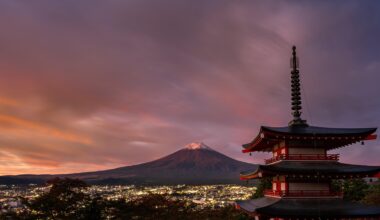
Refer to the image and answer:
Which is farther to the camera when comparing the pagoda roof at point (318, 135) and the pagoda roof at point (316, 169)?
the pagoda roof at point (318, 135)

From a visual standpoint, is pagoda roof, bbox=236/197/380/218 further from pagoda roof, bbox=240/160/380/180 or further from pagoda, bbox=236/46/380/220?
pagoda roof, bbox=240/160/380/180

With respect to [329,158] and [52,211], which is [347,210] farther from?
[52,211]

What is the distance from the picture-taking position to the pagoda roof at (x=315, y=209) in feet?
67.2

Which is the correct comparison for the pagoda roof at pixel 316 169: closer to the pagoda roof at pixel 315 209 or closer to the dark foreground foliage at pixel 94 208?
the pagoda roof at pixel 315 209

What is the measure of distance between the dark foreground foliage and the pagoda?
27896 millimetres

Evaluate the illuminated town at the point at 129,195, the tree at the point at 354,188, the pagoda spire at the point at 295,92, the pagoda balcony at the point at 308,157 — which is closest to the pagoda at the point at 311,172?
the pagoda balcony at the point at 308,157

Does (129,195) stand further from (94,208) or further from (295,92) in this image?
(295,92)

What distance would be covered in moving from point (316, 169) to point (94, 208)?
32.0 metres

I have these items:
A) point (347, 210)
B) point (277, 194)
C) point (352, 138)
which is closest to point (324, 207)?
point (347, 210)

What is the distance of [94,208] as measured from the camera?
46.5m

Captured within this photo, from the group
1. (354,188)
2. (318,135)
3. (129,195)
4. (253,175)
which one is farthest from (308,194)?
(129,195)

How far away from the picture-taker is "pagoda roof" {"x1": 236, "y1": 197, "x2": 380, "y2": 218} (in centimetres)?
2048

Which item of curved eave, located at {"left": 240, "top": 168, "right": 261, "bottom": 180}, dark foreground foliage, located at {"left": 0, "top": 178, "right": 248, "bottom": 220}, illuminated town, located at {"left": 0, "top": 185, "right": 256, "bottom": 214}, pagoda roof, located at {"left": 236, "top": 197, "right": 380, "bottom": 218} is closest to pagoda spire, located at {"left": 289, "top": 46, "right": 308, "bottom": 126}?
curved eave, located at {"left": 240, "top": 168, "right": 261, "bottom": 180}

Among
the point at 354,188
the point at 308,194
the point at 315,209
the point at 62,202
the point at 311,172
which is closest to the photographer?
the point at 315,209
